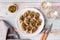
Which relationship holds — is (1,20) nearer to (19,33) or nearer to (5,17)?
(5,17)

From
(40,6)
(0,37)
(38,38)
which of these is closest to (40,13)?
(40,6)

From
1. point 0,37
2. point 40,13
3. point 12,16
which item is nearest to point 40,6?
point 40,13

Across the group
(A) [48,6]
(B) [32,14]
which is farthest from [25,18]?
(A) [48,6]

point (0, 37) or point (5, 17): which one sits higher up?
point (5, 17)

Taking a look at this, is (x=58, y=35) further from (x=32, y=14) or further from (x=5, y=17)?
(x=5, y=17)

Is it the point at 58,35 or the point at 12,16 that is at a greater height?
the point at 12,16

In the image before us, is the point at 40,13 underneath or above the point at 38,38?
above

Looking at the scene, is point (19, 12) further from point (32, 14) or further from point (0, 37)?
point (0, 37)
